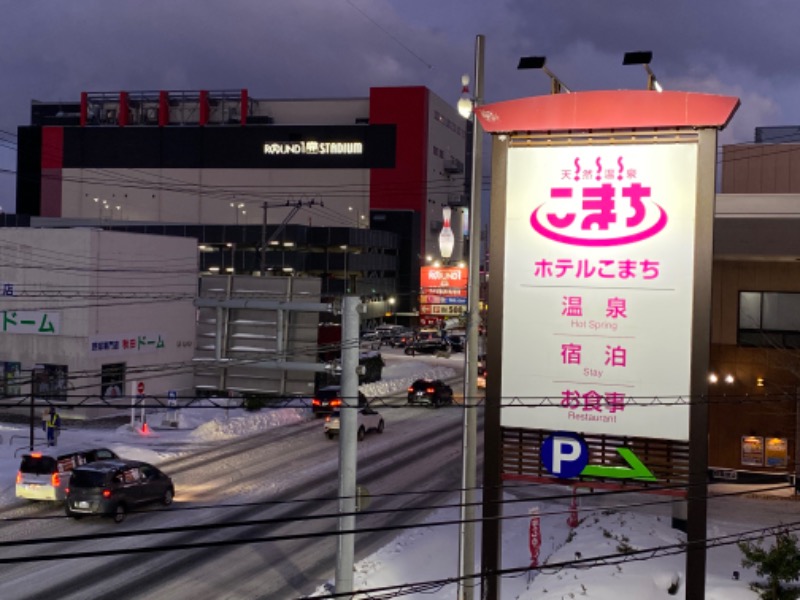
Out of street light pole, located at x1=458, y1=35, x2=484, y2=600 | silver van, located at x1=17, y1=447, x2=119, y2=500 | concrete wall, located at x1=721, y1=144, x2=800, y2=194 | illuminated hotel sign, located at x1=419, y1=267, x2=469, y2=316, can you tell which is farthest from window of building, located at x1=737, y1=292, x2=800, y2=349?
silver van, located at x1=17, y1=447, x2=119, y2=500

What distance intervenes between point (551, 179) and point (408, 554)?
29.6 ft

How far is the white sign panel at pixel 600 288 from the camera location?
44.9 ft

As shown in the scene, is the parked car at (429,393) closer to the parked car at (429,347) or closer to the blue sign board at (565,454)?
the parked car at (429,347)

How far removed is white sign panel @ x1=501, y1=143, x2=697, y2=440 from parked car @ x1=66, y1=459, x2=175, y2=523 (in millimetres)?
10916

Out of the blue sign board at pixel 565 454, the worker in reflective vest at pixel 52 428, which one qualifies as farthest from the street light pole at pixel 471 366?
the worker in reflective vest at pixel 52 428

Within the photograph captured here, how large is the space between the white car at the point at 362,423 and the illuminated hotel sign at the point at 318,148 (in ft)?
200

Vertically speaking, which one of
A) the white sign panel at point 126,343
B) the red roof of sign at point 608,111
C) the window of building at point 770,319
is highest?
the red roof of sign at point 608,111

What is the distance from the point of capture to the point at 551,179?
14.4m

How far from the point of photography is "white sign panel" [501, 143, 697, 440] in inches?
538

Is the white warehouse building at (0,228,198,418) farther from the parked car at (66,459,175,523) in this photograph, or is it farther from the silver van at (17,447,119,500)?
the parked car at (66,459,175,523)

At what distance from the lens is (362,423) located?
33094 millimetres

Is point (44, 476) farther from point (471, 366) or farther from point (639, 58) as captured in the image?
point (639, 58)

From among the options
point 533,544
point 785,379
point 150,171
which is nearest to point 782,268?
point 785,379

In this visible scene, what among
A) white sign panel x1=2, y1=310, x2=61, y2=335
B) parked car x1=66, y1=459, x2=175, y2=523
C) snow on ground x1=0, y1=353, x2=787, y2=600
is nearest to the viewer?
snow on ground x1=0, y1=353, x2=787, y2=600
